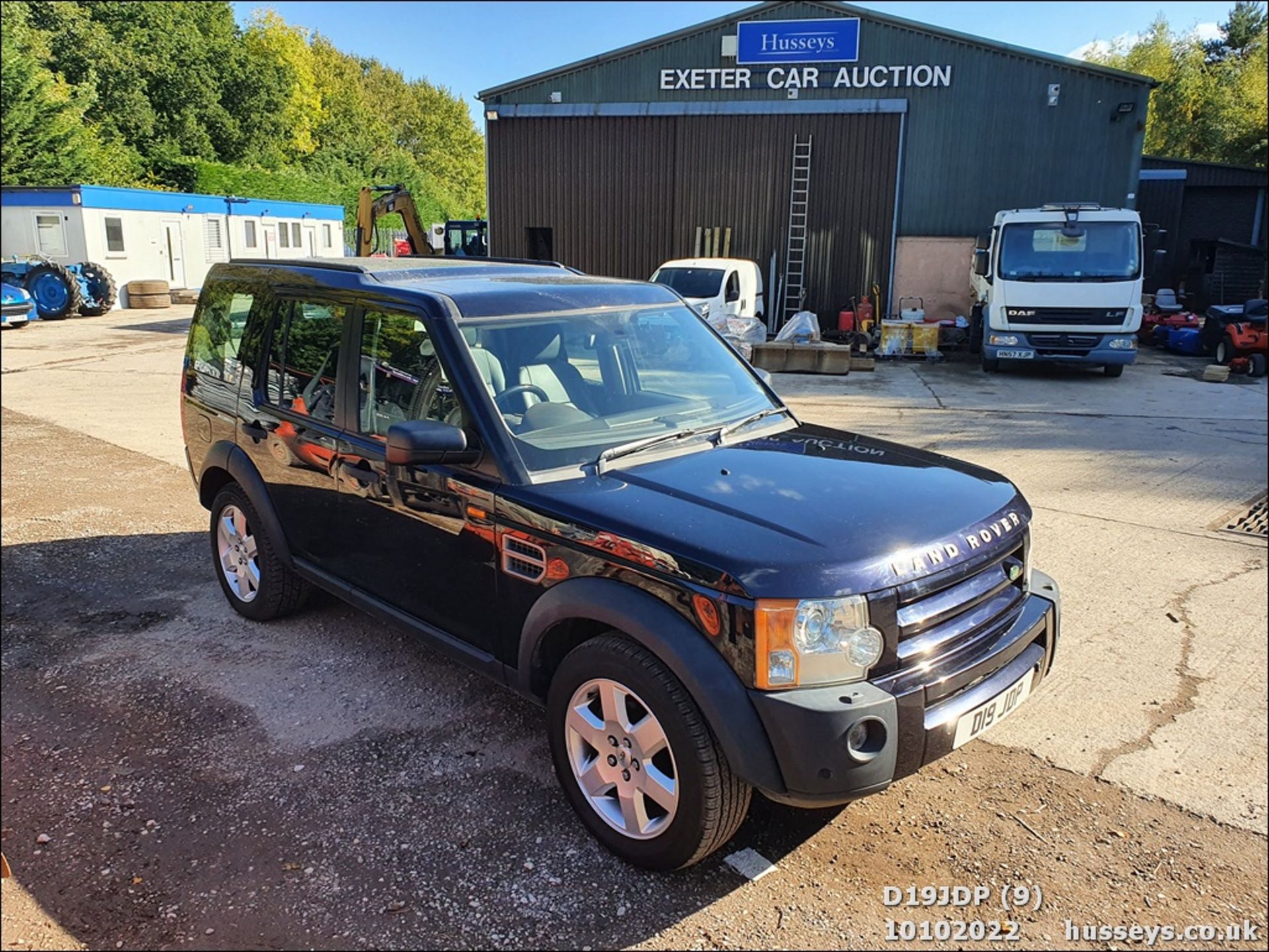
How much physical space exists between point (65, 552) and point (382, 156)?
6115cm

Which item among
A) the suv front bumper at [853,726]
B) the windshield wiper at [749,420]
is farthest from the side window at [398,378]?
the suv front bumper at [853,726]

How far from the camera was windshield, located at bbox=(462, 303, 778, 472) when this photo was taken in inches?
134

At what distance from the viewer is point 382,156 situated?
202 feet

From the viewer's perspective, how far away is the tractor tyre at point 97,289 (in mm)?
23938

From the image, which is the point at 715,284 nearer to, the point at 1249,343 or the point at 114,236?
the point at 1249,343

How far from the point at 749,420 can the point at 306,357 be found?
6.82ft

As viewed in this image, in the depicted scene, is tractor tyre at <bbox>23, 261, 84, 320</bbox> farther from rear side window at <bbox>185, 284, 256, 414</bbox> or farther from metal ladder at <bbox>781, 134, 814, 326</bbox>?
rear side window at <bbox>185, 284, 256, 414</bbox>

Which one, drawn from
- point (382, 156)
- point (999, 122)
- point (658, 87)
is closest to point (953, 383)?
point (999, 122)

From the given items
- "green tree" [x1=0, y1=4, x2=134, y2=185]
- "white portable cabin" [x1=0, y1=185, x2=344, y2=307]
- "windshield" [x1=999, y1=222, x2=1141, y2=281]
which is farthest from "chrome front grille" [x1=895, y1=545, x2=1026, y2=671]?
"white portable cabin" [x1=0, y1=185, x2=344, y2=307]

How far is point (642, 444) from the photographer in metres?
3.42

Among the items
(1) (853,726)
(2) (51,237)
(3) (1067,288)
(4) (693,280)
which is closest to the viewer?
(1) (853,726)

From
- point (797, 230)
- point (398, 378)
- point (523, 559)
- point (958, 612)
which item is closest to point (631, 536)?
point (523, 559)

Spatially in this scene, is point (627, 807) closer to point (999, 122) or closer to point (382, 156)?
point (999, 122)

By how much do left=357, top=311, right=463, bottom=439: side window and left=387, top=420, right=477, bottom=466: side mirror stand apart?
189 millimetres
